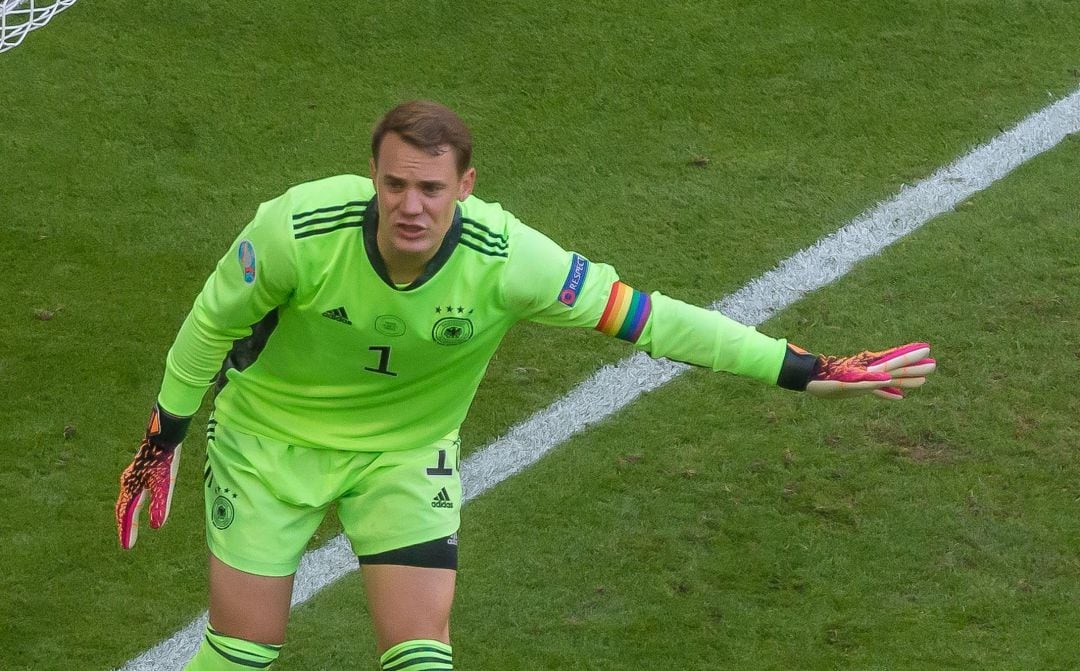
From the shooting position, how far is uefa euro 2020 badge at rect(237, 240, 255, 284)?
3.46 m

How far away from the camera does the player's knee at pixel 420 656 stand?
3588mm

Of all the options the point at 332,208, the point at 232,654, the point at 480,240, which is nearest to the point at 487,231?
the point at 480,240

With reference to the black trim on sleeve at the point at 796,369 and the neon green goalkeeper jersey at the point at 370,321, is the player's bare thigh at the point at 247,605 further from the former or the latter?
the black trim on sleeve at the point at 796,369

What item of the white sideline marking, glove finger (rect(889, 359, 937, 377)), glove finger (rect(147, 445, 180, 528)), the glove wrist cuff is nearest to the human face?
the glove wrist cuff

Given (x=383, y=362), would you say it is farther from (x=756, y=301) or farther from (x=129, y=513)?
(x=756, y=301)

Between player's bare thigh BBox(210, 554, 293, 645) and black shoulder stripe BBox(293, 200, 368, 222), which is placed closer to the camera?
black shoulder stripe BBox(293, 200, 368, 222)

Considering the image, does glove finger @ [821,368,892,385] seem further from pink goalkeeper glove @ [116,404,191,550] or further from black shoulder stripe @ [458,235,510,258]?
pink goalkeeper glove @ [116,404,191,550]

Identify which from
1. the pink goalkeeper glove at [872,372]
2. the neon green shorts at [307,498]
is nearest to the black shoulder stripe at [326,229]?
the neon green shorts at [307,498]

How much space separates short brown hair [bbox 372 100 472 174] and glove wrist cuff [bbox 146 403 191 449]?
885 millimetres

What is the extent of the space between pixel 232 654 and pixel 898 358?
5.85 feet

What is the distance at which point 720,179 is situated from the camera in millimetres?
6676

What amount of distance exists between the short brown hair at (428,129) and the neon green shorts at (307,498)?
0.81 m

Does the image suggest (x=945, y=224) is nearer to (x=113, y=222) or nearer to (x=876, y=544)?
(x=876, y=544)

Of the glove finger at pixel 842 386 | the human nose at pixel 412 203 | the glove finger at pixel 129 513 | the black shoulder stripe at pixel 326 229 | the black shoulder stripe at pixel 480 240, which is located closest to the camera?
the human nose at pixel 412 203
